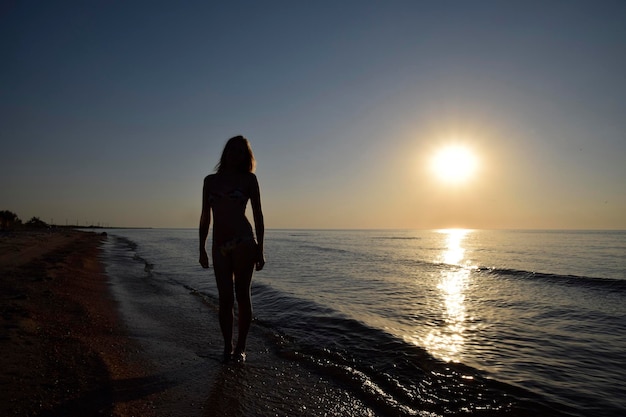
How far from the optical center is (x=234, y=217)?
4.17 metres

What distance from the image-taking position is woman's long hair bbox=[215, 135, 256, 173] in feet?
13.9

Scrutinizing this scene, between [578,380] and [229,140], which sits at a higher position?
[229,140]

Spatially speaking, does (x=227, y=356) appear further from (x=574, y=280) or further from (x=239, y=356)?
(x=574, y=280)

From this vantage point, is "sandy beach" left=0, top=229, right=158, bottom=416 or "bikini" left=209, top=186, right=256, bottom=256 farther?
"bikini" left=209, top=186, right=256, bottom=256

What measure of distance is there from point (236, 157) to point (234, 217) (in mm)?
719

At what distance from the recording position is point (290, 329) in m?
6.80

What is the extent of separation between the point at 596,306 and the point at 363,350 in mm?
9651

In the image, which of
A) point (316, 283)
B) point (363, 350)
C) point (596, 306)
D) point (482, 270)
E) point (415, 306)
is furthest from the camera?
point (482, 270)

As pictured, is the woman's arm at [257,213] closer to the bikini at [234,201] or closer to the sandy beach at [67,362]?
the bikini at [234,201]

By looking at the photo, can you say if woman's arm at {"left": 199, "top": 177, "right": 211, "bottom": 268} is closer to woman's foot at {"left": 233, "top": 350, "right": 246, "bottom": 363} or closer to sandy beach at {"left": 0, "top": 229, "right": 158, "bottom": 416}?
woman's foot at {"left": 233, "top": 350, "right": 246, "bottom": 363}

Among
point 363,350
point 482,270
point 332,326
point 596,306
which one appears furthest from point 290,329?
point 482,270

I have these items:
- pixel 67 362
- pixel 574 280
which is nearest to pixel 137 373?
pixel 67 362

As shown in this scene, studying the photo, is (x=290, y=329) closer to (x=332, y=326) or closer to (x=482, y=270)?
(x=332, y=326)

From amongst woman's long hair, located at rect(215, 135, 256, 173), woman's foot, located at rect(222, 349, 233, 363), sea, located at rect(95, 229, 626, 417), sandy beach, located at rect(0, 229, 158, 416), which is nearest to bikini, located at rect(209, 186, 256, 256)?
woman's long hair, located at rect(215, 135, 256, 173)
